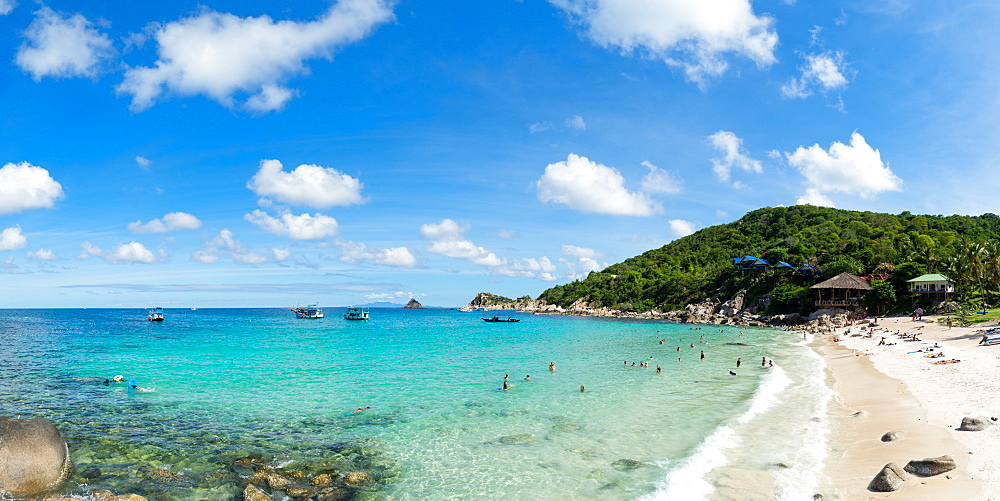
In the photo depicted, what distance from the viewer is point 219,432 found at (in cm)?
1814

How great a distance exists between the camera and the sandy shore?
34.8ft

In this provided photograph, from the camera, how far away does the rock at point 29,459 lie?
11.7 m

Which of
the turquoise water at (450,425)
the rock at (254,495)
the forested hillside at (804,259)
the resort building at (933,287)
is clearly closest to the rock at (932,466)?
the turquoise water at (450,425)

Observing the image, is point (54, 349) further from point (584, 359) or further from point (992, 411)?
point (992, 411)

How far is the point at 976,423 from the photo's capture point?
13867mm

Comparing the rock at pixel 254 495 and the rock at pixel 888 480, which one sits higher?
the rock at pixel 888 480

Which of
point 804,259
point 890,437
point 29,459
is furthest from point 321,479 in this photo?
point 804,259

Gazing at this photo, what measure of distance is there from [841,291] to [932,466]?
87262 millimetres

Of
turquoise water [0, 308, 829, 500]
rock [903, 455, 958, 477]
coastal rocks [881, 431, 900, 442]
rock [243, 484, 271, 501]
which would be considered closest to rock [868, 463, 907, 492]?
rock [903, 455, 958, 477]

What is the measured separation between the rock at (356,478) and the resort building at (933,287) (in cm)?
8158

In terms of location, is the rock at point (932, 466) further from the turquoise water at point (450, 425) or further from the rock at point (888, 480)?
the turquoise water at point (450, 425)

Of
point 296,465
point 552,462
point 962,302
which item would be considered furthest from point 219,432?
point 962,302

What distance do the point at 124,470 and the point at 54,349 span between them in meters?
→ 47.3

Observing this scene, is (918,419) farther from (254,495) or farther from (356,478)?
(254,495)
